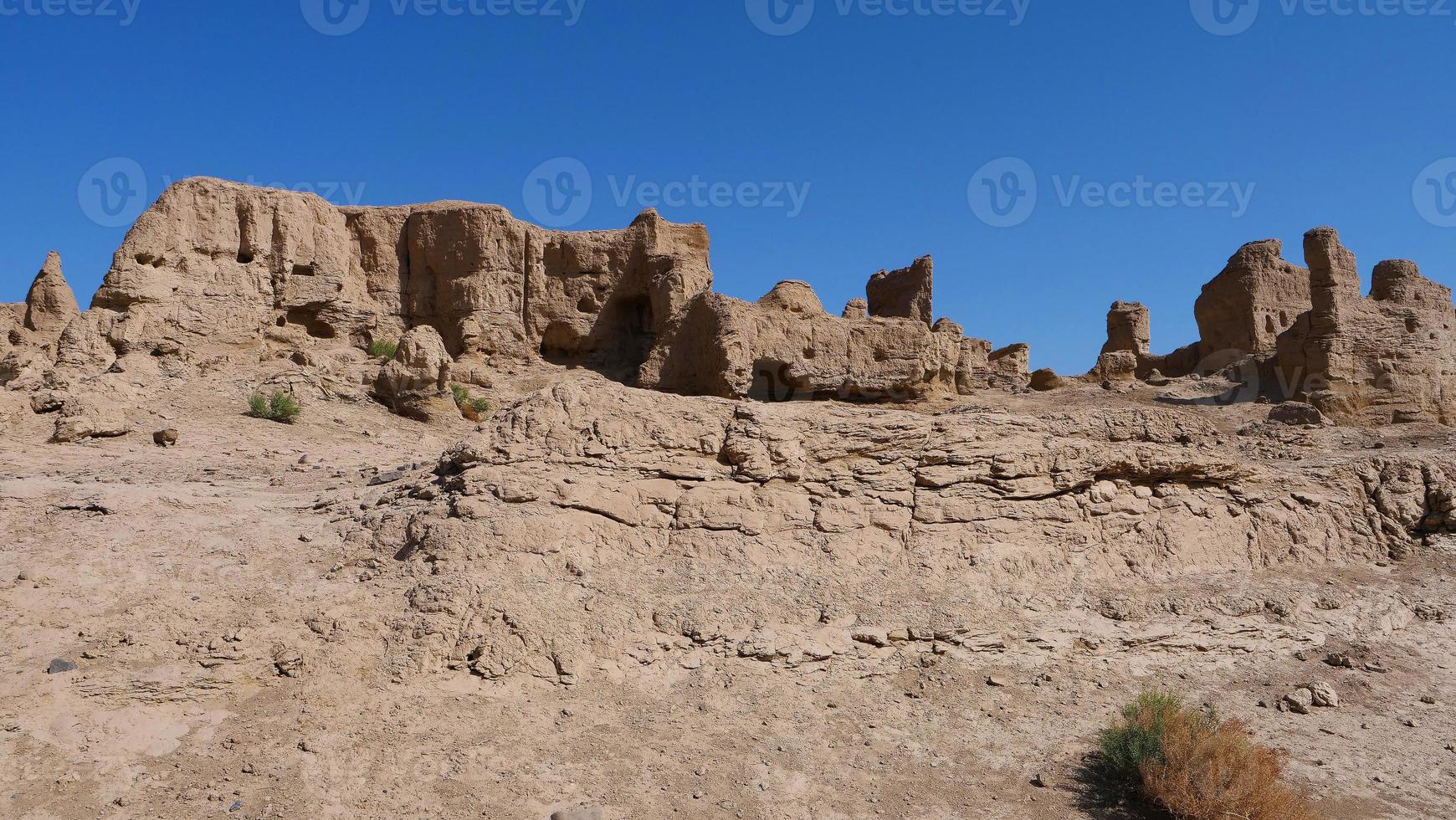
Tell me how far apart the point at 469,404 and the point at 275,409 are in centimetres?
339

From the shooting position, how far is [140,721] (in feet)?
16.8

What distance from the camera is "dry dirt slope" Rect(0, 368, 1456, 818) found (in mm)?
5129

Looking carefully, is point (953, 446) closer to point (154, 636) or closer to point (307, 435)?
point (154, 636)

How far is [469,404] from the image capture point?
51.9 feet

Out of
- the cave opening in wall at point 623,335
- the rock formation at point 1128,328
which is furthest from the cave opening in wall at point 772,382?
the rock formation at point 1128,328

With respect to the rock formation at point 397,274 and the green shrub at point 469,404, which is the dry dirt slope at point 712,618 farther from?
the rock formation at point 397,274

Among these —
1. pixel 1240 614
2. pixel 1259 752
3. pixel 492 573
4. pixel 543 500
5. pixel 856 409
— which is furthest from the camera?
pixel 856 409

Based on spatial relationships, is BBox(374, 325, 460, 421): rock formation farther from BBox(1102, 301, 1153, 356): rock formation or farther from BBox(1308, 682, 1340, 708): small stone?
BBox(1102, 301, 1153, 356): rock formation

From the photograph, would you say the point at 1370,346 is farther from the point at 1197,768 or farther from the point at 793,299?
the point at 1197,768

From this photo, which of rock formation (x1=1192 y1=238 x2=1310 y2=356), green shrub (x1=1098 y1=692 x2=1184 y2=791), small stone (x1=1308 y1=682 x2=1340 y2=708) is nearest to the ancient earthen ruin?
small stone (x1=1308 y1=682 x2=1340 y2=708)

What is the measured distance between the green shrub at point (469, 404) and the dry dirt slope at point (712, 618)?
6.99 meters

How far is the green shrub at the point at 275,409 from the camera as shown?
42.4ft

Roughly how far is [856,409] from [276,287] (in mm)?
14508

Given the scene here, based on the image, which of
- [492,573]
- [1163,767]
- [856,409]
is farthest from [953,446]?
[492,573]
